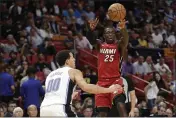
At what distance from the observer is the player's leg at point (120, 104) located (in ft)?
34.3

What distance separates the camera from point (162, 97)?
18234 millimetres

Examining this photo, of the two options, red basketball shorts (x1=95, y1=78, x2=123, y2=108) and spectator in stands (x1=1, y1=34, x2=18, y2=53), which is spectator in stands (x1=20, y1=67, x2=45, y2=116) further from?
red basketball shorts (x1=95, y1=78, x2=123, y2=108)

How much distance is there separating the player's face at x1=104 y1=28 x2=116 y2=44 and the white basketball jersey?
2.76 m

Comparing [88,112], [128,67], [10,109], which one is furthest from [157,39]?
[10,109]

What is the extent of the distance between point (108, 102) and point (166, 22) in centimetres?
1435

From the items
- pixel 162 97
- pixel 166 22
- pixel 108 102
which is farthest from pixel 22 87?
pixel 166 22

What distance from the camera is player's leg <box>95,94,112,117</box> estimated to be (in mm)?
10695

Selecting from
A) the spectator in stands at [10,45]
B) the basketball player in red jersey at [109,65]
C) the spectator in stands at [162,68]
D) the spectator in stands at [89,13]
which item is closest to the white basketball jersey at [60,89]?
the basketball player in red jersey at [109,65]

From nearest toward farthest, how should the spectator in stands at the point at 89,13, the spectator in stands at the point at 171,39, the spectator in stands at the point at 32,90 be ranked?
the spectator in stands at the point at 32,90 < the spectator in stands at the point at 89,13 < the spectator in stands at the point at 171,39

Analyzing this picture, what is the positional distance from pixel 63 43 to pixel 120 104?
9.60 m

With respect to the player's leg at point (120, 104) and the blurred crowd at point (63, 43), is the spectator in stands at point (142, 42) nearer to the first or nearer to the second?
the blurred crowd at point (63, 43)

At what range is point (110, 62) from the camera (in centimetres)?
1071

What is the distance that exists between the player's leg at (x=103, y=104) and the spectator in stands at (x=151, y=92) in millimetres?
6773

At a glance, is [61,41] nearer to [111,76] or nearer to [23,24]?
[23,24]
